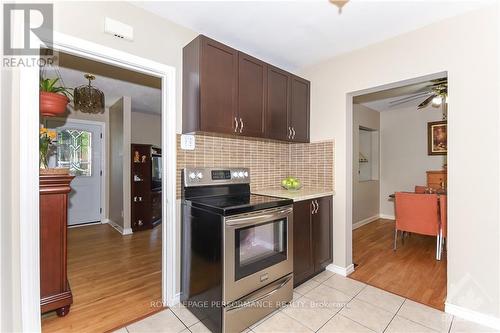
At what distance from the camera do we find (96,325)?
182 cm

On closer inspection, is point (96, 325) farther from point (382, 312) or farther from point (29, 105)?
point (382, 312)

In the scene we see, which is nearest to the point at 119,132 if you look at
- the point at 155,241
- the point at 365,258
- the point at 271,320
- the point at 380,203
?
the point at 155,241

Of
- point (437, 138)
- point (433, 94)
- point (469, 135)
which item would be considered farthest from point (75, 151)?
point (437, 138)

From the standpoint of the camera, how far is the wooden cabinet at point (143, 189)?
446 cm

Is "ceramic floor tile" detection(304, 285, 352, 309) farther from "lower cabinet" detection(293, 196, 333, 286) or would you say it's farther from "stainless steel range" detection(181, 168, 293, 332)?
"stainless steel range" detection(181, 168, 293, 332)

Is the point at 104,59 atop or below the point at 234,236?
atop

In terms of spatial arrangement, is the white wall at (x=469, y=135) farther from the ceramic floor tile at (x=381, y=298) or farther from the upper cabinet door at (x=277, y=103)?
the upper cabinet door at (x=277, y=103)

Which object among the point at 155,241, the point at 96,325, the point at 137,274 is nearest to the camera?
the point at 96,325

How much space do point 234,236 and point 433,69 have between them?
2178 mm

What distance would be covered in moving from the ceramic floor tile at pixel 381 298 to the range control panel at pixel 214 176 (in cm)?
152

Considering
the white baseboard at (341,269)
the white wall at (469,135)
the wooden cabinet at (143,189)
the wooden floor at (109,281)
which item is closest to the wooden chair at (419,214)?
the white baseboard at (341,269)

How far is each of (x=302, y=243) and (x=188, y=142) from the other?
145cm

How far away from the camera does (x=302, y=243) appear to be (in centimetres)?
237

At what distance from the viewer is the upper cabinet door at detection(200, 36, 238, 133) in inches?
76.8
